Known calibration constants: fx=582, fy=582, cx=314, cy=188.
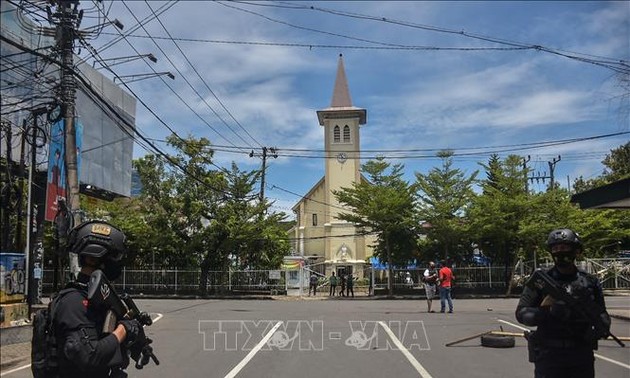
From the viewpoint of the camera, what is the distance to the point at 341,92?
185ft

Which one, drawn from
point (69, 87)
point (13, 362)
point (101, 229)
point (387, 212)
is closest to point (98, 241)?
point (101, 229)

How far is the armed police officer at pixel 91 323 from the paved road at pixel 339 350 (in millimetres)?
5601

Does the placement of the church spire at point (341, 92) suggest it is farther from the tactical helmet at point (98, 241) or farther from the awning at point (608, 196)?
the tactical helmet at point (98, 241)

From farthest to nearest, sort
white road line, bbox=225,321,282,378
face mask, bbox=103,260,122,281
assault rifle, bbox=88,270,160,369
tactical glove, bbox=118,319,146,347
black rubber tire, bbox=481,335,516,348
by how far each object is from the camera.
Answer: black rubber tire, bbox=481,335,516,348 < white road line, bbox=225,321,282,378 < face mask, bbox=103,260,122,281 < tactical glove, bbox=118,319,146,347 < assault rifle, bbox=88,270,160,369

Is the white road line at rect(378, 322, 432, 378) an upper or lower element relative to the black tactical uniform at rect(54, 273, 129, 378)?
lower

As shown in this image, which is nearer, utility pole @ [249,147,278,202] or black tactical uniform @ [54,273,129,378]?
black tactical uniform @ [54,273,129,378]

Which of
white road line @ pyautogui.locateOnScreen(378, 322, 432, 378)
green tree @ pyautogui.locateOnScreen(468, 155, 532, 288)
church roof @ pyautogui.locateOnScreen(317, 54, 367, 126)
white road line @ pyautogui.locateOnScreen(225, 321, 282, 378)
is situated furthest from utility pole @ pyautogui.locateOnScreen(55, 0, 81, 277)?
church roof @ pyautogui.locateOnScreen(317, 54, 367, 126)

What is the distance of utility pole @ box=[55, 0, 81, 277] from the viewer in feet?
43.9

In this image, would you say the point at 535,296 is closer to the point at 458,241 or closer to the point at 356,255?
the point at 458,241

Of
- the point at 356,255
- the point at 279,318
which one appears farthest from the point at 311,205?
the point at 279,318

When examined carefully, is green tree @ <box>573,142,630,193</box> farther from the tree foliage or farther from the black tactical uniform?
the black tactical uniform

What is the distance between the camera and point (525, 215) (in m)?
32.8

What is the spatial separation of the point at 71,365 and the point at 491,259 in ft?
114

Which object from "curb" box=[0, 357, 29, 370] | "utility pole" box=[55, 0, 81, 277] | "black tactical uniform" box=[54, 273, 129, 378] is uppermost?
"utility pole" box=[55, 0, 81, 277]
